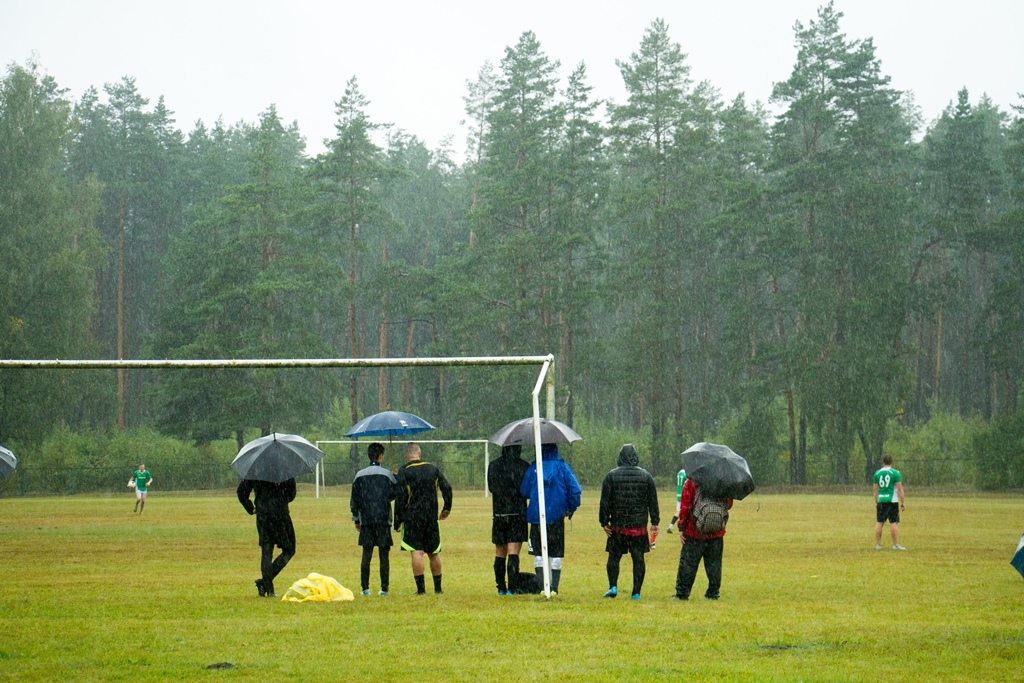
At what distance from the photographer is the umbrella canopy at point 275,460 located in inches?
563

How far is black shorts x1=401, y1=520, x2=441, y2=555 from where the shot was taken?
14.6 metres

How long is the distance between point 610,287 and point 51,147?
27791 mm

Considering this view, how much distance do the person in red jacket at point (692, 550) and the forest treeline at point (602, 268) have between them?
125 feet

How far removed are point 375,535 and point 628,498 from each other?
3072 millimetres

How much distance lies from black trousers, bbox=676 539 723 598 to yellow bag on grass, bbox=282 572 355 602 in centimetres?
387

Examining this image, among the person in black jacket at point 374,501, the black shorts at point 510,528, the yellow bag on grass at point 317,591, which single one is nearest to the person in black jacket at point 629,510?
the black shorts at point 510,528

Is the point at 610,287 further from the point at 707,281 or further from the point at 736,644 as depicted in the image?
the point at 736,644

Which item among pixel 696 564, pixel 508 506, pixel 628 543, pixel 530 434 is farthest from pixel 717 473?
pixel 508 506

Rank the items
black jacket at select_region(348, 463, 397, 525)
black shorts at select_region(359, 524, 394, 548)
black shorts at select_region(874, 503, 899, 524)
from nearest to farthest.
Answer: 1. black jacket at select_region(348, 463, 397, 525)
2. black shorts at select_region(359, 524, 394, 548)
3. black shorts at select_region(874, 503, 899, 524)

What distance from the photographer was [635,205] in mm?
64938

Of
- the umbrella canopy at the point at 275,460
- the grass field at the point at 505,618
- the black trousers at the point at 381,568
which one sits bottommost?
the grass field at the point at 505,618

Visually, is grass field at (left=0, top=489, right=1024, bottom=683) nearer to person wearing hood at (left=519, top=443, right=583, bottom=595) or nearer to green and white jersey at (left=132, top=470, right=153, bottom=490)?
person wearing hood at (left=519, top=443, right=583, bottom=595)

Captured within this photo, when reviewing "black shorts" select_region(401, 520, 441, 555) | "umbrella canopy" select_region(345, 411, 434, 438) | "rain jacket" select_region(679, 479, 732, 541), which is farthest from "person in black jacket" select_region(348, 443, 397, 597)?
"rain jacket" select_region(679, 479, 732, 541)

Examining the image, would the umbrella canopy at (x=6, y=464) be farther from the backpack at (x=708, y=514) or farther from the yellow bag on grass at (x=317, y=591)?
the backpack at (x=708, y=514)
